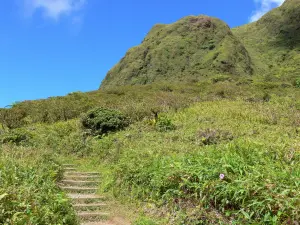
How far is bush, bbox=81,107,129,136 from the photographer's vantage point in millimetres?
15547

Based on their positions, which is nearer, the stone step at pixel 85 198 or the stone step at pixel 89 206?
the stone step at pixel 89 206

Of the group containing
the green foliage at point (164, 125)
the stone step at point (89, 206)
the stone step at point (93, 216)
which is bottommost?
the stone step at point (93, 216)

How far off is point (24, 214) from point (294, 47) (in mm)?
97690

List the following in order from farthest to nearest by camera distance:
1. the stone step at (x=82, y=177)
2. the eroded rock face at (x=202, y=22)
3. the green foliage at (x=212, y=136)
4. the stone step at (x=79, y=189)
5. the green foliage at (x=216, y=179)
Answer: the eroded rock face at (x=202, y=22), the green foliage at (x=212, y=136), the stone step at (x=82, y=177), the stone step at (x=79, y=189), the green foliage at (x=216, y=179)

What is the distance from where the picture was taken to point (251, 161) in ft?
21.6

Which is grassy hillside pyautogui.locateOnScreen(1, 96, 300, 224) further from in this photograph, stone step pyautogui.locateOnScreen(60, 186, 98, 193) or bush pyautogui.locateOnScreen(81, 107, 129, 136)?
bush pyautogui.locateOnScreen(81, 107, 129, 136)

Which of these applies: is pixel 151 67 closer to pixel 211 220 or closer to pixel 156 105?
pixel 156 105

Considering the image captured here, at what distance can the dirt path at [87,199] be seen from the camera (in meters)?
7.06

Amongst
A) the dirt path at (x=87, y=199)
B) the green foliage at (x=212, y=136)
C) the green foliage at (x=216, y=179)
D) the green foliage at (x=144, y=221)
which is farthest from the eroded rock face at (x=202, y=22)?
the green foliage at (x=144, y=221)

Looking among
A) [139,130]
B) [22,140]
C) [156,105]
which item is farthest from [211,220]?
[156,105]

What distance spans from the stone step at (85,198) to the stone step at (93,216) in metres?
0.70

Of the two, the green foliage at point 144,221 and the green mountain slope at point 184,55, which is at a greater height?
the green mountain slope at point 184,55

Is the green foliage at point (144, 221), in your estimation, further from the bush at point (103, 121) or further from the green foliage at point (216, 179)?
the bush at point (103, 121)

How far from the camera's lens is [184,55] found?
292 feet
